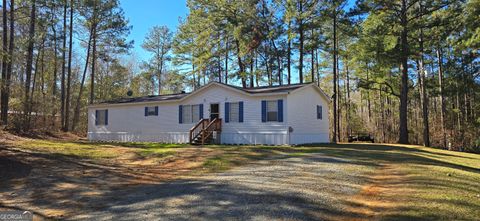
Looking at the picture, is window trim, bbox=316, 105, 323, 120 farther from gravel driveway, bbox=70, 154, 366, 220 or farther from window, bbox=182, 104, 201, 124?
gravel driveway, bbox=70, 154, 366, 220

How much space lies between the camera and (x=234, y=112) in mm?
17078

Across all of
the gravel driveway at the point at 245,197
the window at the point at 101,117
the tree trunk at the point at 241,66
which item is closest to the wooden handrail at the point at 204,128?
the window at the point at 101,117

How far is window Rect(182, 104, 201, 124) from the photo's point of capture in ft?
60.0

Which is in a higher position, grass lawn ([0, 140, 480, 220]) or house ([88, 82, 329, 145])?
house ([88, 82, 329, 145])

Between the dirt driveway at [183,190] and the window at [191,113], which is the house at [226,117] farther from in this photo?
the dirt driveway at [183,190]

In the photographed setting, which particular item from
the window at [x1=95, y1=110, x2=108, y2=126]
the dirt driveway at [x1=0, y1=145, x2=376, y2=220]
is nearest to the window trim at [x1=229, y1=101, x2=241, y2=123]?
the dirt driveway at [x1=0, y1=145, x2=376, y2=220]

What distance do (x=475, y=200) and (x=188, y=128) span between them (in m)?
15.0

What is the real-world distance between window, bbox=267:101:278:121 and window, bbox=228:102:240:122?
1813 millimetres

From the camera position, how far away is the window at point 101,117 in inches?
876

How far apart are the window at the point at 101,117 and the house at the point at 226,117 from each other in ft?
0.24

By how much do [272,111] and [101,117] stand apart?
533 inches

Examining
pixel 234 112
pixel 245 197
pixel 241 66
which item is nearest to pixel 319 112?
pixel 234 112

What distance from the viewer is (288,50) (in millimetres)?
26875

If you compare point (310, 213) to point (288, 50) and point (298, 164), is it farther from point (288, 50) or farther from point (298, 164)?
point (288, 50)
